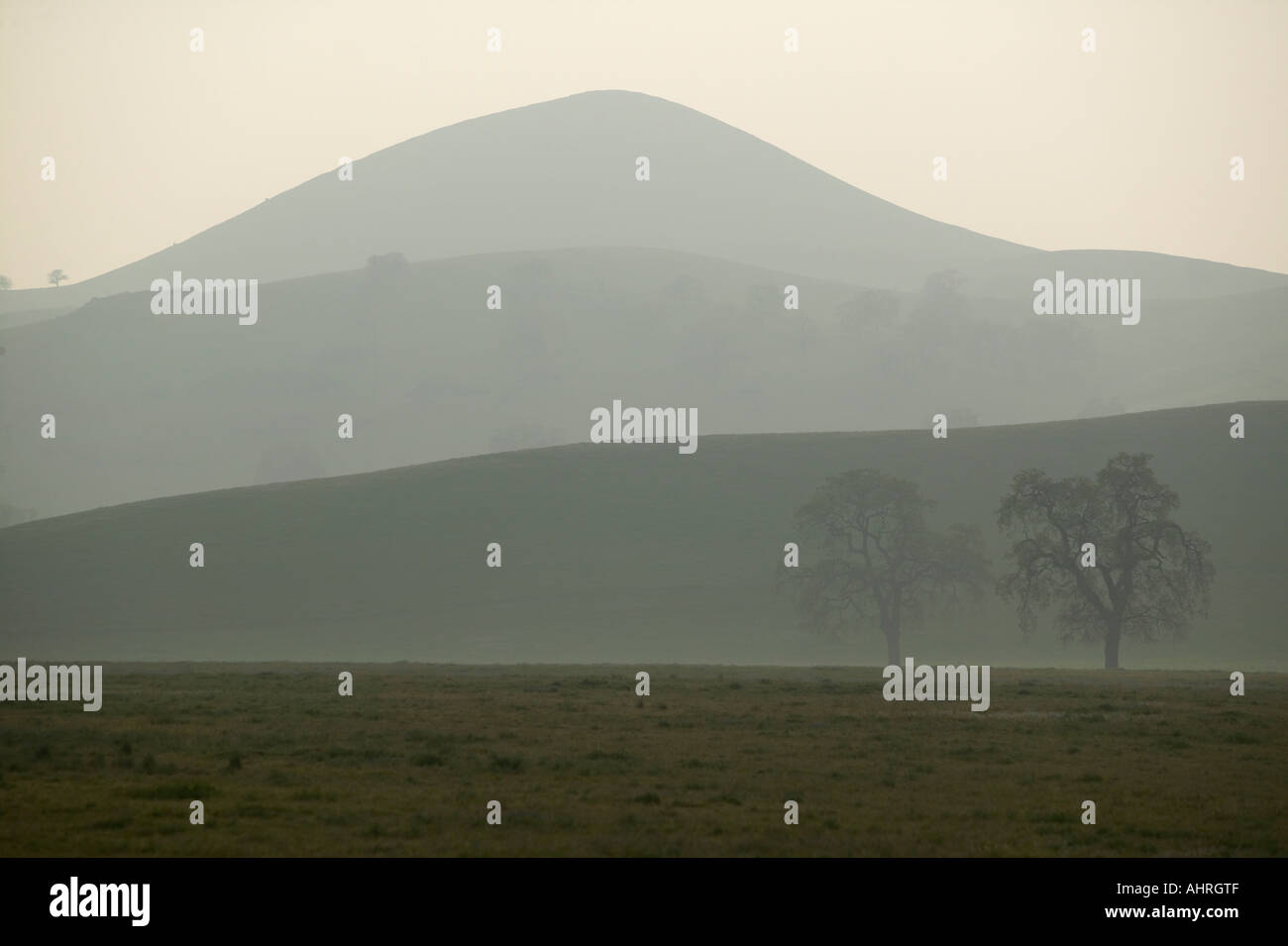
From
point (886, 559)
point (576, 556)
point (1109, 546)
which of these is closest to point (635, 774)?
point (1109, 546)

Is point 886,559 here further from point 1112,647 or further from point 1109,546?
point 1112,647

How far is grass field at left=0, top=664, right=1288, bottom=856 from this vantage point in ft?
63.2

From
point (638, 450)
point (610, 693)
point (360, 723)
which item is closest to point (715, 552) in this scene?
point (638, 450)

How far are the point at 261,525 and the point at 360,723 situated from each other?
92.1 m

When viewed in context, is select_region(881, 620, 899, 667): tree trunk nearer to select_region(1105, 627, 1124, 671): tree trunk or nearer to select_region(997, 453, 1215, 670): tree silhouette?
select_region(997, 453, 1215, 670): tree silhouette

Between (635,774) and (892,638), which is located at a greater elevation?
(635,774)

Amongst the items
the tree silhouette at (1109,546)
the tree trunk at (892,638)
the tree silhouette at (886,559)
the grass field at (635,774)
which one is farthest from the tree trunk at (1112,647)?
the grass field at (635,774)

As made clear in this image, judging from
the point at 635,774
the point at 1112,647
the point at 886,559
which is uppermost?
the point at 886,559

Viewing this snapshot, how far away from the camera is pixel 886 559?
93125mm

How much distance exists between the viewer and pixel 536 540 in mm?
116938

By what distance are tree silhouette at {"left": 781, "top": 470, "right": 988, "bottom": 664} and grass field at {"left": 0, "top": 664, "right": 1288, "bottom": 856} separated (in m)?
46.7

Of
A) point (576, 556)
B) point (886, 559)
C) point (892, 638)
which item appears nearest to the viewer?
point (892, 638)

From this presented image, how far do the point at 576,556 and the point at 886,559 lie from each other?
32584 millimetres
